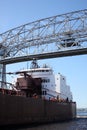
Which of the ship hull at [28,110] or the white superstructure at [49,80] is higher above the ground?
the white superstructure at [49,80]

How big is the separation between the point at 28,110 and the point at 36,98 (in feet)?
6.76

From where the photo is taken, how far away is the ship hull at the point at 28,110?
19.8m

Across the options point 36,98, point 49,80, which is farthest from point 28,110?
point 49,80

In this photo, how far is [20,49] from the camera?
36500mm

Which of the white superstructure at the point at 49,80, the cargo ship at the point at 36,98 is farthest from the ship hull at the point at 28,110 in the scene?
the white superstructure at the point at 49,80

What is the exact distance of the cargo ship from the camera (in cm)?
2053

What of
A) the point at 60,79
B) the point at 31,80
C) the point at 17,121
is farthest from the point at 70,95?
the point at 17,121

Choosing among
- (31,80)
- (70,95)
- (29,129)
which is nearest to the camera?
(29,129)

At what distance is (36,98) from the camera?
25.0 meters

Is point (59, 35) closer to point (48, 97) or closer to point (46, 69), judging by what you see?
point (46, 69)

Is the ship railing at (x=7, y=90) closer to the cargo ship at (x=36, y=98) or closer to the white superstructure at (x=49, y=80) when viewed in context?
the cargo ship at (x=36, y=98)

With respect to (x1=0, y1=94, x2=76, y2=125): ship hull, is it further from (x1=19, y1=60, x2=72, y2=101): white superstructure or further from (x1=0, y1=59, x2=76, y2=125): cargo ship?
(x1=19, y1=60, x2=72, y2=101): white superstructure

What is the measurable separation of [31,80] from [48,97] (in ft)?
11.2

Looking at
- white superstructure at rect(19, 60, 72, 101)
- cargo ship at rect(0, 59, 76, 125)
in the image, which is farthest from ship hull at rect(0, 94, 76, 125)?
white superstructure at rect(19, 60, 72, 101)
